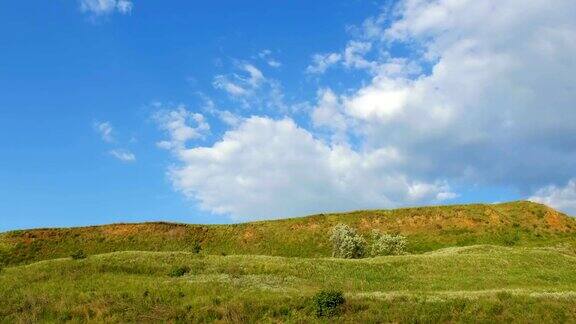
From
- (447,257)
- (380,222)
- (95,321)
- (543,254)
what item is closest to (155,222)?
(380,222)

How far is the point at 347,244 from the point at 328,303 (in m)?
44.9

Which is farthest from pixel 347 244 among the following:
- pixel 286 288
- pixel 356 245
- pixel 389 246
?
pixel 286 288

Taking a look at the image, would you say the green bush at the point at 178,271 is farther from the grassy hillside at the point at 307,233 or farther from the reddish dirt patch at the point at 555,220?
the reddish dirt patch at the point at 555,220

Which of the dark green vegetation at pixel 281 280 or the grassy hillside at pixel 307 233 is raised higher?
the grassy hillside at pixel 307 233

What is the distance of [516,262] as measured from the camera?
5112 cm

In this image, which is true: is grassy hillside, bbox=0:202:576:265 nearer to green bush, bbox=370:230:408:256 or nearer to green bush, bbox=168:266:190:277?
green bush, bbox=370:230:408:256

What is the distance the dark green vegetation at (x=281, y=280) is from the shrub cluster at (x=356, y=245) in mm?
7862

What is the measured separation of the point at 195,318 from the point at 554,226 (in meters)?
79.8

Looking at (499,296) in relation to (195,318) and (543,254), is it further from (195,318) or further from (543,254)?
(543,254)

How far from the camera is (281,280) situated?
39.8 m

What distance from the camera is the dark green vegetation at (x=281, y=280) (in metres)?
27.8

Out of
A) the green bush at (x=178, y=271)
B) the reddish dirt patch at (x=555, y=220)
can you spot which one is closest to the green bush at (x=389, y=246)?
the reddish dirt patch at (x=555, y=220)

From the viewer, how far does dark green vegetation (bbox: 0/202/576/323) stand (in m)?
27.8

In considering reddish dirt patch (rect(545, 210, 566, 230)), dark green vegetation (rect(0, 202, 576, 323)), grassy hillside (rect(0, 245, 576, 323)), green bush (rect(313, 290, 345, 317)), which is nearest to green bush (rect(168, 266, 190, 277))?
dark green vegetation (rect(0, 202, 576, 323))
